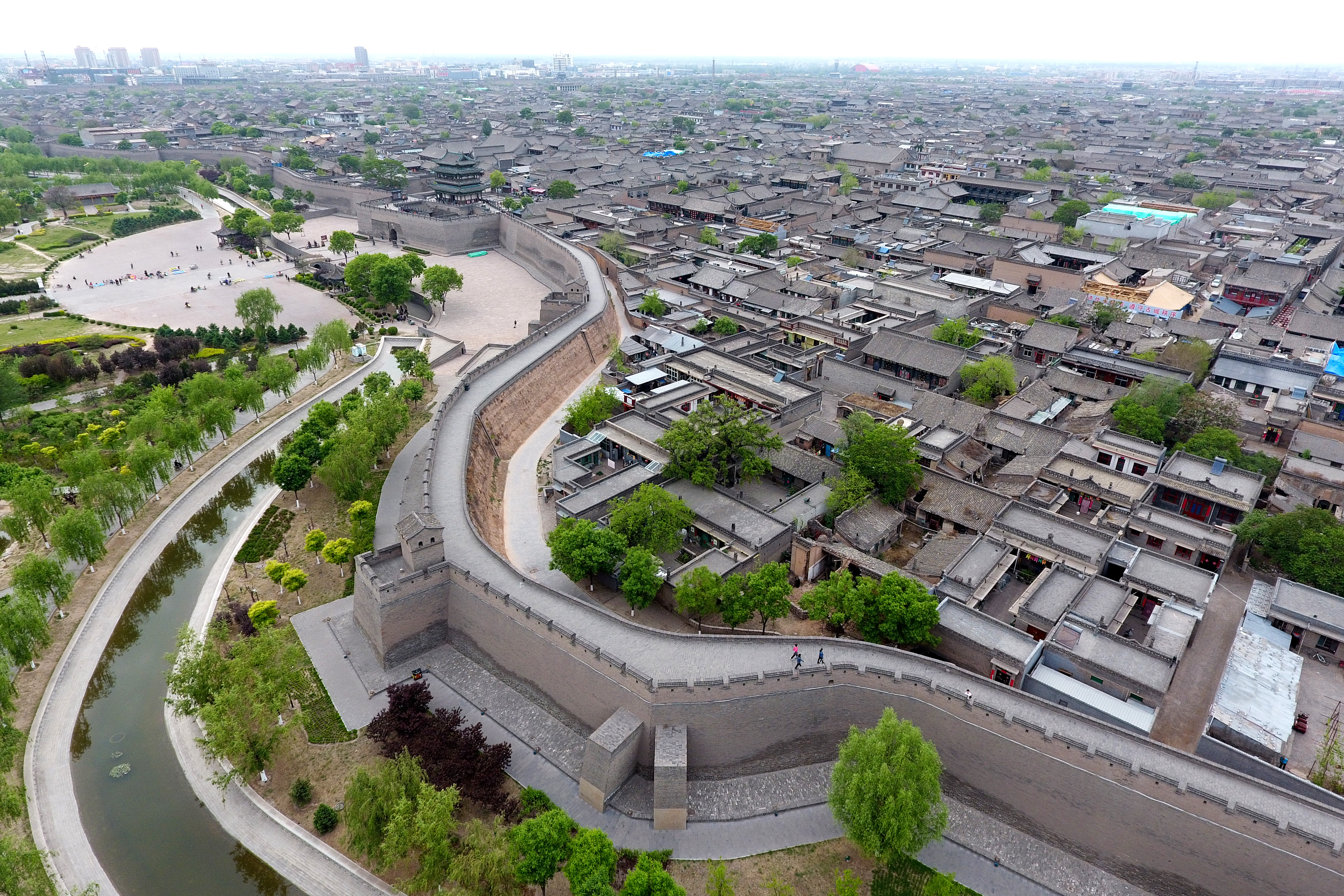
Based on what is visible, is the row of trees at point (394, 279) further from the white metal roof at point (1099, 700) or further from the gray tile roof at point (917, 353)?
the white metal roof at point (1099, 700)

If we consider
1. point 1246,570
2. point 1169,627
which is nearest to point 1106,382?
point 1246,570

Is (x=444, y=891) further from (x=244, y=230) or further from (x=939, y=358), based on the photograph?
(x=244, y=230)

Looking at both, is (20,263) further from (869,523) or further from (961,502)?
(961,502)

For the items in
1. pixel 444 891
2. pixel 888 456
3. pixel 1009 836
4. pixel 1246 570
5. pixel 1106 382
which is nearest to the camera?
pixel 444 891

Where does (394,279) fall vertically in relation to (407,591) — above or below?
above

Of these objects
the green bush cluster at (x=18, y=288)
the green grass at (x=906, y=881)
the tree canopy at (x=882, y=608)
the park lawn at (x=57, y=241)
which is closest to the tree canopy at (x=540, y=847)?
the green grass at (x=906, y=881)

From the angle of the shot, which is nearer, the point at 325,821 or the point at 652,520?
the point at 325,821

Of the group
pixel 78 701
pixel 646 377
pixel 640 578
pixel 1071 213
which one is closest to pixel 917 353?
pixel 646 377
